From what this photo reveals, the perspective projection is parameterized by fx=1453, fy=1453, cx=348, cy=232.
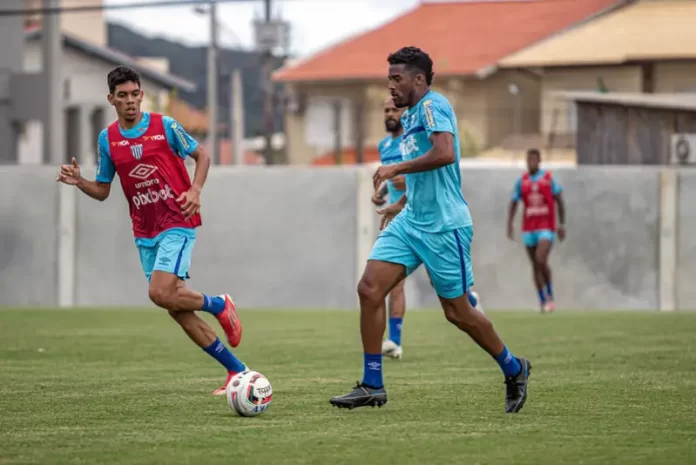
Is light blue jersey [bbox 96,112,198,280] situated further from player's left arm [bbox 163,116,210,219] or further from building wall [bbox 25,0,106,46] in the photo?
building wall [bbox 25,0,106,46]

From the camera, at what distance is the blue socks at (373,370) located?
8.85 meters

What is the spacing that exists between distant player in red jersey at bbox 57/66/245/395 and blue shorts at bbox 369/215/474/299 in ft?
4.53

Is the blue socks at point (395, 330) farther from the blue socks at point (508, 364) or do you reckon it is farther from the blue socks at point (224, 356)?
the blue socks at point (508, 364)

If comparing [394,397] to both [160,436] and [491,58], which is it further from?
[491,58]

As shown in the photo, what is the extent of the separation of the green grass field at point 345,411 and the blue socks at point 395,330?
0.37m

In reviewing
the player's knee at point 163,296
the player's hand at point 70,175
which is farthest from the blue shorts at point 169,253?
the player's hand at point 70,175

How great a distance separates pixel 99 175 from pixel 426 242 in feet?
8.35

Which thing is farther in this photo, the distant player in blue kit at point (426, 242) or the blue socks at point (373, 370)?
the blue socks at point (373, 370)

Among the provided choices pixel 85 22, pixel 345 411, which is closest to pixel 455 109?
pixel 85 22

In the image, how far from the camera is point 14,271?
24.7m

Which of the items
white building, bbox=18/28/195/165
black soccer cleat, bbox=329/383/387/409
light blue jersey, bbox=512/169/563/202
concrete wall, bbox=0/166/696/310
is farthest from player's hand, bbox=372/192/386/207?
white building, bbox=18/28/195/165

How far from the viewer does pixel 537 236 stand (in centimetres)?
2155

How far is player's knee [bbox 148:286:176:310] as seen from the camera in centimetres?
925

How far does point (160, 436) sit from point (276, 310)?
585 inches
